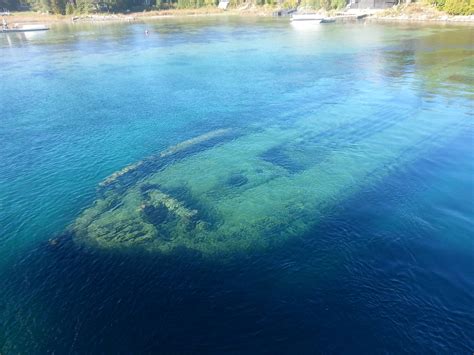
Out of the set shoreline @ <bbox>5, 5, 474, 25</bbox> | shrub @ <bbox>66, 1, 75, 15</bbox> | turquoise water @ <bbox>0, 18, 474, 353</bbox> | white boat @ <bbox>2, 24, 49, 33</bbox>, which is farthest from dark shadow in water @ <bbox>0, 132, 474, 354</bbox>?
shrub @ <bbox>66, 1, 75, 15</bbox>

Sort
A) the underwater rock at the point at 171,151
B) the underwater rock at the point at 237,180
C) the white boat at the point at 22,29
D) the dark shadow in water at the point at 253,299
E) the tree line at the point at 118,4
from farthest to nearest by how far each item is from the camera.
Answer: the tree line at the point at 118,4, the white boat at the point at 22,29, the underwater rock at the point at 171,151, the underwater rock at the point at 237,180, the dark shadow in water at the point at 253,299

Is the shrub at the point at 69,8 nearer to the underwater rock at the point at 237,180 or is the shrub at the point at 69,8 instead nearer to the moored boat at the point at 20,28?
the moored boat at the point at 20,28

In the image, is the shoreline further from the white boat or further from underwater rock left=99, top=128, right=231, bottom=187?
underwater rock left=99, top=128, right=231, bottom=187

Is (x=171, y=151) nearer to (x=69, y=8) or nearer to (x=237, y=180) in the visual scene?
(x=237, y=180)

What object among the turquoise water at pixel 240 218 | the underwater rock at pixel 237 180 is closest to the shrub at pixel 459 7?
the turquoise water at pixel 240 218

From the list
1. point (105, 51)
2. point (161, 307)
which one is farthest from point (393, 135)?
point (105, 51)

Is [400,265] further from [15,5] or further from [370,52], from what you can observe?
[15,5]

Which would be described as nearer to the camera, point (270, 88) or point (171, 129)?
point (171, 129)
